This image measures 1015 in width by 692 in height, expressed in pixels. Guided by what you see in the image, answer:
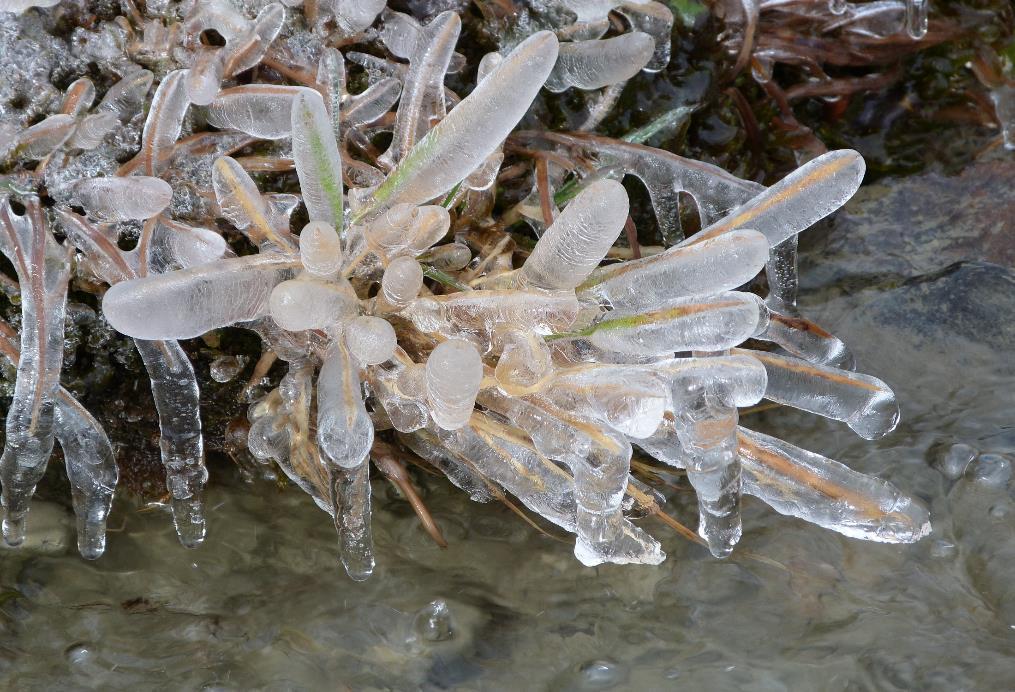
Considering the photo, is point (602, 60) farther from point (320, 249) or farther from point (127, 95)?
point (127, 95)

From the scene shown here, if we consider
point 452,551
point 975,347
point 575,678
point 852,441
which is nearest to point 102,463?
point 452,551

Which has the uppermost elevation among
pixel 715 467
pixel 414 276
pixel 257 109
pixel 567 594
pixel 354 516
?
pixel 257 109

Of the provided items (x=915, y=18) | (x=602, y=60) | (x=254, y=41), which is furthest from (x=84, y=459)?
(x=915, y=18)

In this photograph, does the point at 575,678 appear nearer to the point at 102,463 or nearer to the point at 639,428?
the point at 639,428

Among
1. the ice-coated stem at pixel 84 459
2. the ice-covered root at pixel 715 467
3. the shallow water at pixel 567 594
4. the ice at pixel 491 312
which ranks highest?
the ice at pixel 491 312

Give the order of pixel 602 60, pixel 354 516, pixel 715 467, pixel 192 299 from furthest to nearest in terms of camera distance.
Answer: pixel 602 60, pixel 354 516, pixel 715 467, pixel 192 299

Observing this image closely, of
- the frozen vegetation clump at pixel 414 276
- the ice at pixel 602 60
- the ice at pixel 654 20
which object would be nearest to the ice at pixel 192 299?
the frozen vegetation clump at pixel 414 276

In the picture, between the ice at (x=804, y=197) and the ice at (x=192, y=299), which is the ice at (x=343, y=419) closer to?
the ice at (x=192, y=299)
